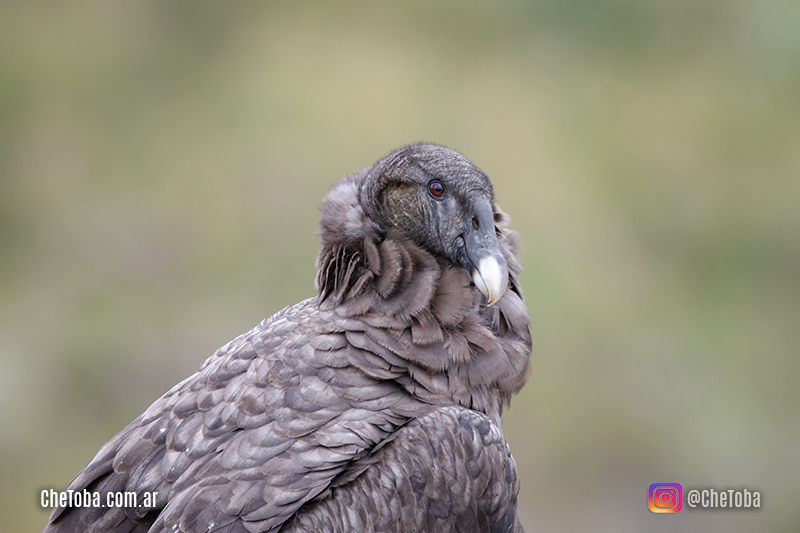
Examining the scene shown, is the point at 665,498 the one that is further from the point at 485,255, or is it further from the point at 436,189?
the point at 436,189

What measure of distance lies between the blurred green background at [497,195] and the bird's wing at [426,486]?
4.08 meters

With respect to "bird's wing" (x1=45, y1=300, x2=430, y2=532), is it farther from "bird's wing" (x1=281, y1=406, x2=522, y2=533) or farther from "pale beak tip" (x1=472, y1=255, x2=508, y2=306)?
"pale beak tip" (x1=472, y1=255, x2=508, y2=306)

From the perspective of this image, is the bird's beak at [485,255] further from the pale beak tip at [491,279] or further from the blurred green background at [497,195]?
the blurred green background at [497,195]

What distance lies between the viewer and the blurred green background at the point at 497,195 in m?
6.59

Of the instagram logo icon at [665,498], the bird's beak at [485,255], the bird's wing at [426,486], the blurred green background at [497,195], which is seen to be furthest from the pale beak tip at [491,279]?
the blurred green background at [497,195]

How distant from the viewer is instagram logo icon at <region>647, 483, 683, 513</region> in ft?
18.5

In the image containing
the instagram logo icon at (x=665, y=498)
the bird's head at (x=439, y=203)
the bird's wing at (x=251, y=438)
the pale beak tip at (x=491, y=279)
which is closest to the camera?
the bird's wing at (x=251, y=438)

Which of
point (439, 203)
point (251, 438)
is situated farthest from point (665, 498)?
point (251, 438)

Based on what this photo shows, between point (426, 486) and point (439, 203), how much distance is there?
109cm

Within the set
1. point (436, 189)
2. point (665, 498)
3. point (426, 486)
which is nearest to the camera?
point (426, 486)

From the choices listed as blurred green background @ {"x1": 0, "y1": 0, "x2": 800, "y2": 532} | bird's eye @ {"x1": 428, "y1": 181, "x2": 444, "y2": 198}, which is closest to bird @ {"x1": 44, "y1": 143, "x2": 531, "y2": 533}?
bird's eye @ {"x1": 428, "y1": 181, "x2": 444, "y2": 198}

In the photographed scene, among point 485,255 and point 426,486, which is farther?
point 485,255

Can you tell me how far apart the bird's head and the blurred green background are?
404cm

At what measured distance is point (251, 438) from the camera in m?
2.52
